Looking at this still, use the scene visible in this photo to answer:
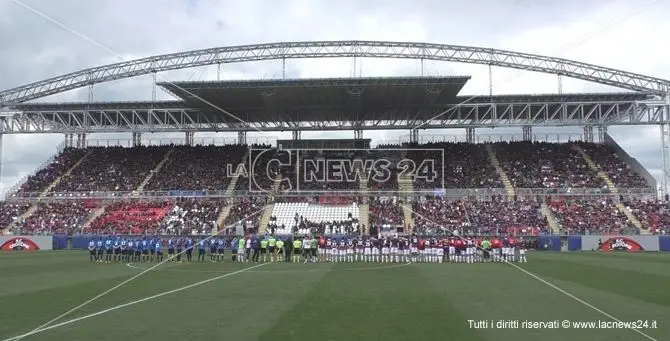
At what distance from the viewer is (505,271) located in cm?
2322

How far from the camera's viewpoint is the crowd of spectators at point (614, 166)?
5138 centimetres

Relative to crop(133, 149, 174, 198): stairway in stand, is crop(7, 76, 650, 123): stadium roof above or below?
above

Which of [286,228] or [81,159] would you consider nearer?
[286,228]

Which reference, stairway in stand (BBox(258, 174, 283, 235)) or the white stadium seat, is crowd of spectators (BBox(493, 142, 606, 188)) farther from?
stairway in stand (BBox(258, 174, 283, 235))

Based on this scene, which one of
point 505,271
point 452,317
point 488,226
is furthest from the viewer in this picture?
point 488,226

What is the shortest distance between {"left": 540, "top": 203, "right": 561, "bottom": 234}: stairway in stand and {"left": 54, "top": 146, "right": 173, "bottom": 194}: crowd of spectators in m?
36.6

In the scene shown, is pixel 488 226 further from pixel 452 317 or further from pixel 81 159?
pixel 81 159

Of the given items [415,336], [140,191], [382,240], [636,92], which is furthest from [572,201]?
[415,336]

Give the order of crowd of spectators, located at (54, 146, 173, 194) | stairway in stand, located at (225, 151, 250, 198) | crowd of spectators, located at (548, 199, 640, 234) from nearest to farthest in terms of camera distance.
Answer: crowd of spectators, located at (548, 199, 640, 234) < stairway in stand, located at (225, 151, 250, 198) < crowd of spectators, located at (54, 146, 173, 194)

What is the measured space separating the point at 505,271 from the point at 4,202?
49150mm

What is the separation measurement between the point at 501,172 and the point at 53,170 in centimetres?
4400

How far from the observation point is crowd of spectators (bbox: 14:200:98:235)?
48688 mm

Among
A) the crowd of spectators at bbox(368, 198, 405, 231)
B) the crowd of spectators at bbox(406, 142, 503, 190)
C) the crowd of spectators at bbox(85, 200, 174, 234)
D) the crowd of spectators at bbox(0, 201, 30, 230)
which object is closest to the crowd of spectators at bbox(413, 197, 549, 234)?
the crowd of spectators at bbox(368, 198, 405, 231)

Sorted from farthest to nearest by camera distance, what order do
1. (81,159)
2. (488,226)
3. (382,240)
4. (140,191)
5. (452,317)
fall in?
(81,159) → (140,191) → (488,226) → (382,240) → (452,317)
